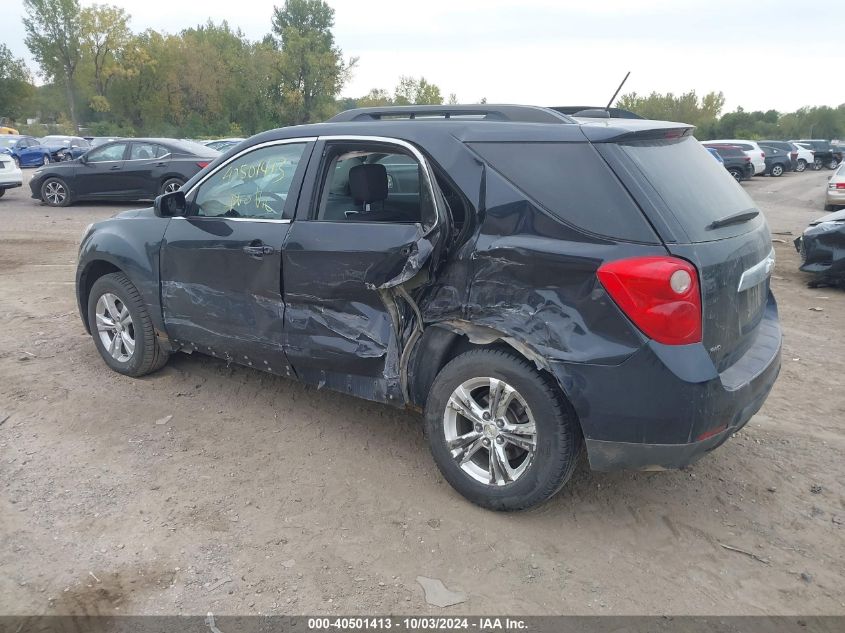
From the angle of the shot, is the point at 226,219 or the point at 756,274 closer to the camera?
the point at 756,274

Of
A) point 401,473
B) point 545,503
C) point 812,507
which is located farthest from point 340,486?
point 812,507

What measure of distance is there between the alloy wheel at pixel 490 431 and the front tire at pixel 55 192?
1446cm

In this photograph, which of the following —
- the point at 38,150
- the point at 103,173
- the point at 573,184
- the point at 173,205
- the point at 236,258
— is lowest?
the point at 38,150

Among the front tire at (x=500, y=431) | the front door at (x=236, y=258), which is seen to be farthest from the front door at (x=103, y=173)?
the front tire at (x=500, y=431)

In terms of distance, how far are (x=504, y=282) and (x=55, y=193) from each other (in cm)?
1495

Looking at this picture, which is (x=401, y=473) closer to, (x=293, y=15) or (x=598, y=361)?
(x=598, y=361)

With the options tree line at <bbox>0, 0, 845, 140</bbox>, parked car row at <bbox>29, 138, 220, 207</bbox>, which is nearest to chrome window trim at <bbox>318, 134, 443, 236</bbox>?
parked car row at <bbox>29, 138, 220, 207</bbox>

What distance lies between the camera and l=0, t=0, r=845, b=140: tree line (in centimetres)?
5747

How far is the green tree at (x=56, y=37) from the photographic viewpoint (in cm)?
5641

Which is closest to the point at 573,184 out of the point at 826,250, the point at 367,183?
the point at 367,183

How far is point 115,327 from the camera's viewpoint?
5.05 m

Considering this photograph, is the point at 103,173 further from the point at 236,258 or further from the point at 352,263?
the point at 352,263

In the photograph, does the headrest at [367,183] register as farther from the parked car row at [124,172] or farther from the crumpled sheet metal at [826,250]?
the parked car row at [124,172]

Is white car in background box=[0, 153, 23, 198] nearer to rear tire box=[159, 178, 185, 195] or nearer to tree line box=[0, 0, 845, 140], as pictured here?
rear tire box=[159, 178, 185, 195]
